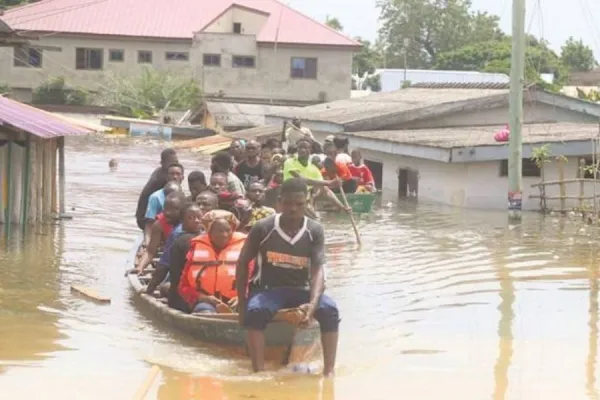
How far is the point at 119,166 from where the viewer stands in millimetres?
35844

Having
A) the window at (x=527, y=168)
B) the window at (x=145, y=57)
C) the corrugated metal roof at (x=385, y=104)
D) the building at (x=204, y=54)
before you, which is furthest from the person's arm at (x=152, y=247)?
the window at (x=145, y=57)

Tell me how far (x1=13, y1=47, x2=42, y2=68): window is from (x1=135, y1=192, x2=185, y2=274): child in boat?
154 ft

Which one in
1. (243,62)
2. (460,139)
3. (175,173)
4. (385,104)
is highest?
(243,62)

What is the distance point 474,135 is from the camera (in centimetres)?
2736

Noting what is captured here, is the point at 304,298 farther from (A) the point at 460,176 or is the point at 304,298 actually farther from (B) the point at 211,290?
(A) the point at 460,176

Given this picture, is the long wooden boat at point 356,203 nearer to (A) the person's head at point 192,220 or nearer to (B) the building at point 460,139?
(B) the building at point 460,139

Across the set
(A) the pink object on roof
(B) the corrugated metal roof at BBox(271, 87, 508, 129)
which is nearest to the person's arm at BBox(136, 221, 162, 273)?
(B) the corrugated metal roof at BBox(271, 87, 508, 129)

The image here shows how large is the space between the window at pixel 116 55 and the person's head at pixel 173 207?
4647 cm

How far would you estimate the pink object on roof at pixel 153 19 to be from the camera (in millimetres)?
57281

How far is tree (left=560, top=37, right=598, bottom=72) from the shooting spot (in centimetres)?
7881

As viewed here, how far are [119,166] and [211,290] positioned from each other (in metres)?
25.7

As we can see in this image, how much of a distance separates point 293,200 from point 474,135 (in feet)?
62.2

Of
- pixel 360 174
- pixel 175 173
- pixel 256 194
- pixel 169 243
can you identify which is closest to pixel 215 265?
pixel 169 243

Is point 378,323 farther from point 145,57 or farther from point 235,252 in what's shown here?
point 145,57
